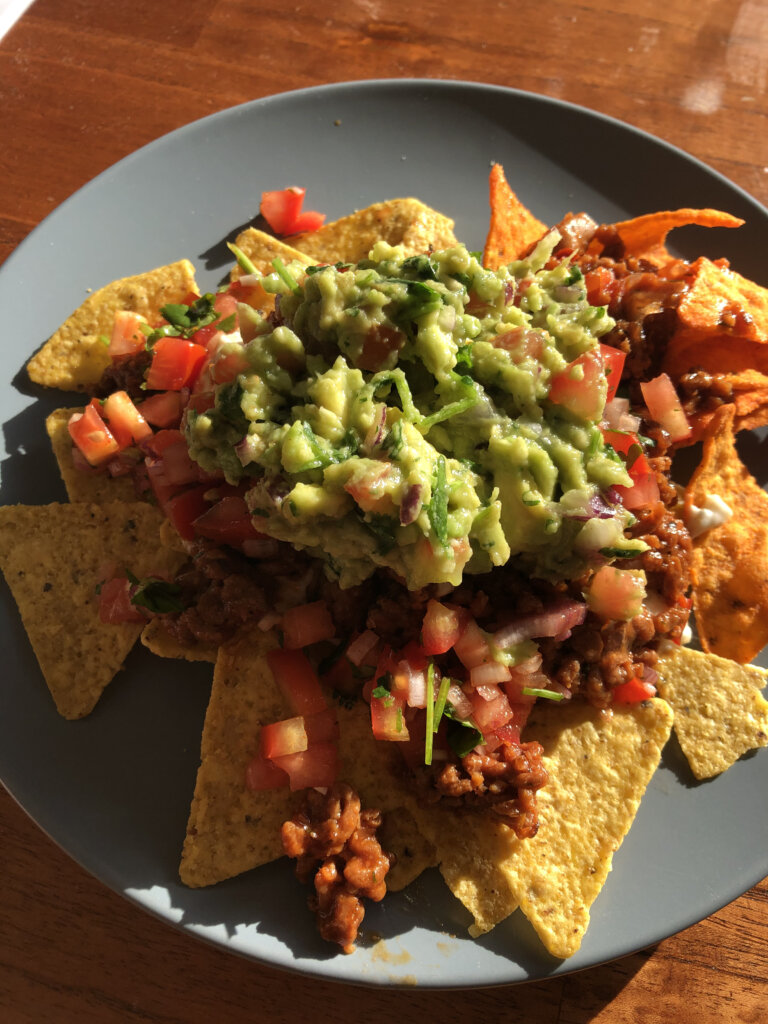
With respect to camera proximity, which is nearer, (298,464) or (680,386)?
(298,464)

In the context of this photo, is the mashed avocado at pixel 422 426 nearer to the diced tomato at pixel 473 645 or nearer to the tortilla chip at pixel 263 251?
the diced tomato at pixel 473 645

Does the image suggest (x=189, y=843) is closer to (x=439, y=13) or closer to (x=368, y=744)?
(x=368, y=744)

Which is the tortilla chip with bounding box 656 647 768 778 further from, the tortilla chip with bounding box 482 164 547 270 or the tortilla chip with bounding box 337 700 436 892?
the tortilla chip with bounding box 482 164 547 270

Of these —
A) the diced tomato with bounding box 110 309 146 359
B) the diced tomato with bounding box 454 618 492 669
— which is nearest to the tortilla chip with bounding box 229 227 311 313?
the diced tomato with bounding box 110 309 146 359


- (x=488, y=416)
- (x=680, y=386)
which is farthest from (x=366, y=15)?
(x=488, y=416)

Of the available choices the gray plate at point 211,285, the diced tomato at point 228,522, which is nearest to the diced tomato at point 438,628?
the diced tomato at point 228,522

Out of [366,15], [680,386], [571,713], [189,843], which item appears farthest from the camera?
[366,15]

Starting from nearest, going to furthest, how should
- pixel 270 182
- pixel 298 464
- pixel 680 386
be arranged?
1. pixel 298 464
2. pixel 680 386
3. pixel 270 182
